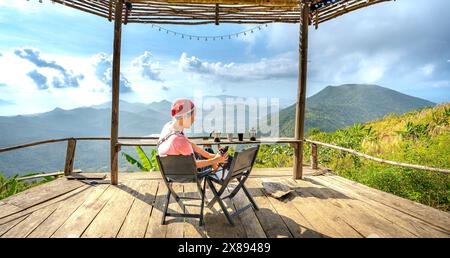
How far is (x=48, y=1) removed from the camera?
4.68 metres

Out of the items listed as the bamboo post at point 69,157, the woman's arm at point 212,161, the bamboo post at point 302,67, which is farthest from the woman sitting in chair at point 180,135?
the bamboo post at point 69,157

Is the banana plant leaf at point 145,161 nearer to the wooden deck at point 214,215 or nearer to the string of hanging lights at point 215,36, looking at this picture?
the wooden deck at point 214,215

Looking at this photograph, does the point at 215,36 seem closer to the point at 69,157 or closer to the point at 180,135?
the point at 180,135

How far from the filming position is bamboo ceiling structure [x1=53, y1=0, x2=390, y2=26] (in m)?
5.02

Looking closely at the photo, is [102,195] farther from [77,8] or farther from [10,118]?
[10,118]

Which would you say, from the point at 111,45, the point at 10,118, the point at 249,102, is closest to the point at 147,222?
the point at 249,102

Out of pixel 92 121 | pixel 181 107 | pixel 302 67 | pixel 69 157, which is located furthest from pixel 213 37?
pixel 92 121

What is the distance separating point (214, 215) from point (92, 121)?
114103 millimetres

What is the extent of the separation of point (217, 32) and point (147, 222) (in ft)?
12.7

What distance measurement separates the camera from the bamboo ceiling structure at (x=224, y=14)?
4891mm

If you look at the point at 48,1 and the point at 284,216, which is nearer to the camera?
A: the point at 284,216

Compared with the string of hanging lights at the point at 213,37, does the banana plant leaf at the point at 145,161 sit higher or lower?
lower

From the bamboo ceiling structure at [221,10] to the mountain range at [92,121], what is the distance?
73.8ft
